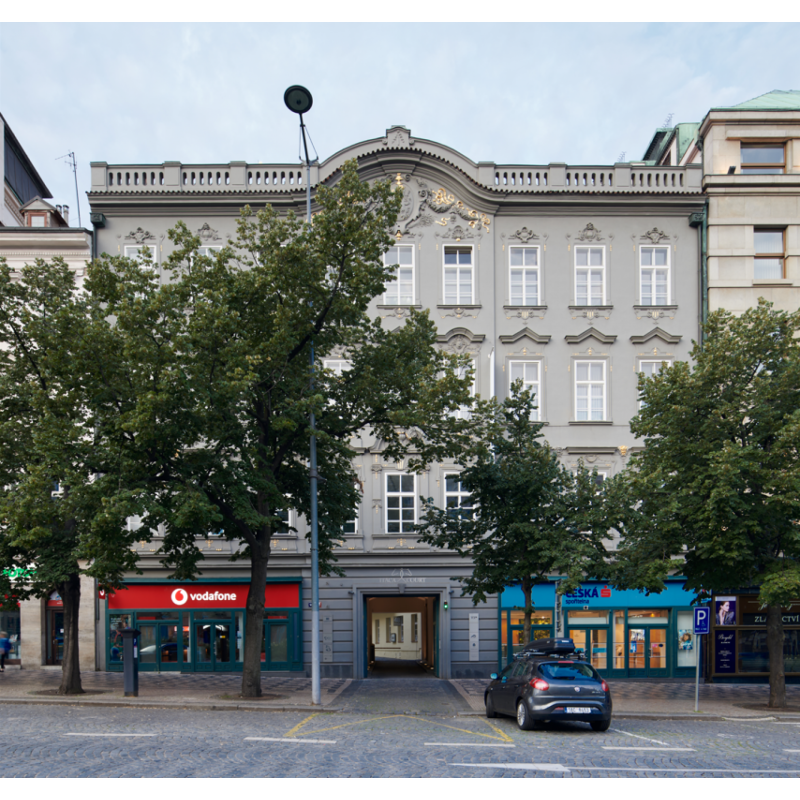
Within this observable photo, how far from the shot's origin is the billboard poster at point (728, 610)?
2439 centimetres

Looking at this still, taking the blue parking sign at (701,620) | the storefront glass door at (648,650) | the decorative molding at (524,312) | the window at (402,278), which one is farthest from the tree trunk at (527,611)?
the window at (402,278)

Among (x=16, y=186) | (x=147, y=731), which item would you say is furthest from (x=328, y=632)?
(x=16, y=186)

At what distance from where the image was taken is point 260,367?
17.5m

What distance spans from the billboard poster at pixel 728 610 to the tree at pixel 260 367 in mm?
11674

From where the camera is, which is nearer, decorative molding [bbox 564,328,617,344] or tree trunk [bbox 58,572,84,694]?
tree trunk [bbox 58,572,84,694]

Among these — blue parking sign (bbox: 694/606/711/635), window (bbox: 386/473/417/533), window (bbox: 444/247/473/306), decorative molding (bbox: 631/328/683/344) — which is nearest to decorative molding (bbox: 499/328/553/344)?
window (bbox: 444/247/473/306)

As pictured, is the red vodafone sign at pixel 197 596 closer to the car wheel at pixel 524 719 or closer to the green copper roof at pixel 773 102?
the car wheel at pixel 524 719

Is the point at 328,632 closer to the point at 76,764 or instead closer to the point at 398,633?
the point at 398,633

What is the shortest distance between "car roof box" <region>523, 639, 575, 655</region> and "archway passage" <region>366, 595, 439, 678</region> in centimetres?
814

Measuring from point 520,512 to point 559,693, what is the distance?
6.00m

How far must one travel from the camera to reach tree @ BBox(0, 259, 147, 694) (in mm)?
16297

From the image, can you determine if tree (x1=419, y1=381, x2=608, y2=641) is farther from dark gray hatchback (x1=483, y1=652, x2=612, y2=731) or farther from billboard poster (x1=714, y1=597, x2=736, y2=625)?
billboard poster (x1=714, y1=597, x2=736, y2=625)

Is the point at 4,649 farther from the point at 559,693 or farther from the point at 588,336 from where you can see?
the point at 588,336

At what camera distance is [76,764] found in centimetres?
1012
